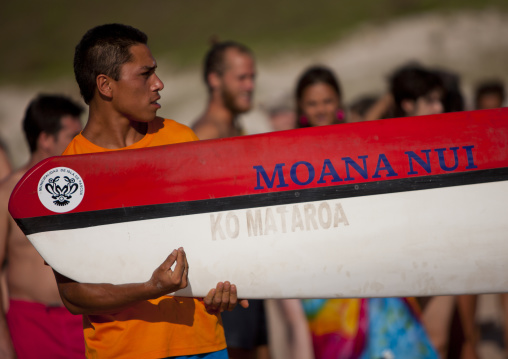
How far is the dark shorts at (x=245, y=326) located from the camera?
3268mm

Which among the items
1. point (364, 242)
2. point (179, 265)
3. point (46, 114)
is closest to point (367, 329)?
point (364, 242)

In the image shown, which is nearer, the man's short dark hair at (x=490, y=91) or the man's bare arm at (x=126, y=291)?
the man's bare arm at (x=126, y=291)

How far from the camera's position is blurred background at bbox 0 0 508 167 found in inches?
231

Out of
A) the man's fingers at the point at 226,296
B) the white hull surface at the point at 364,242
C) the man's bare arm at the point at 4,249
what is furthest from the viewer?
the man's bare arm at the point at 4,249

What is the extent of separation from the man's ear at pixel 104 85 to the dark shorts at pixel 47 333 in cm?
134

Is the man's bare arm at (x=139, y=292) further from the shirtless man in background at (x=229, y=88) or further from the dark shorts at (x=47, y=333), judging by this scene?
the shirtless man in background at (x=229, y=88)

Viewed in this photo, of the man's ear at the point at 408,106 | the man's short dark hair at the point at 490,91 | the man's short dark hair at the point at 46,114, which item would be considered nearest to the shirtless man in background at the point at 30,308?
the man's short dark hair at the point at 46,114

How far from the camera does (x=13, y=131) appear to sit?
19.7 feet

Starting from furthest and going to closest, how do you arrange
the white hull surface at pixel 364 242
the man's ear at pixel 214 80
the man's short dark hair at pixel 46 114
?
the man's ear at pixel 214 80, the man's short dark hair at pixel 46 114, the white hull surface at pixel 364 242

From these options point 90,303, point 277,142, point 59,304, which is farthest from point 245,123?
point 90,303

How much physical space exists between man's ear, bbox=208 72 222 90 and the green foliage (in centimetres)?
204

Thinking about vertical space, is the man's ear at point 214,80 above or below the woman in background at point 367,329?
above

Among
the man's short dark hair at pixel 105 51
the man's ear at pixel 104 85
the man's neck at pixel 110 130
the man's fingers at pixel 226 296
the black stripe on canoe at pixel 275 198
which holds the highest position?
the man's short dark hair at pixel 105 51

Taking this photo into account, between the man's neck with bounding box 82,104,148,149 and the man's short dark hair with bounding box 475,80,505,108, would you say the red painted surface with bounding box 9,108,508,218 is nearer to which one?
the man's neck with bounding box 82,104,148,149
